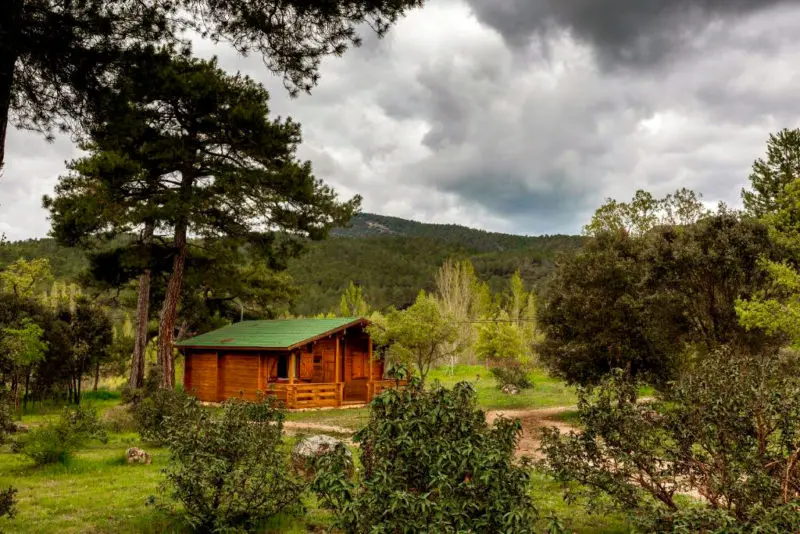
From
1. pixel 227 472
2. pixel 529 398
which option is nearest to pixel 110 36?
pixel 227 472

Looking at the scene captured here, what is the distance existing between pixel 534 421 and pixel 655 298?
609 centimetres

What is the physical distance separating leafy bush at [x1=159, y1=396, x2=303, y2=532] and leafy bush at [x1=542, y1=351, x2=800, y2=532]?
3.72 m

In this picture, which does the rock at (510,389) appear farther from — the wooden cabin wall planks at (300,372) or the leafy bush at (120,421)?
the leafy bush at (120,421)

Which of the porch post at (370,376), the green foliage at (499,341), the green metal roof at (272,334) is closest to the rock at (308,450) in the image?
the green metal roof at (272,334)

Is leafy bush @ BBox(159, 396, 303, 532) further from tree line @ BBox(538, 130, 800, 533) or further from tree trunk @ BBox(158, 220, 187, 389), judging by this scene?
tree trunk @ BBox(158, 220, 187, 389)

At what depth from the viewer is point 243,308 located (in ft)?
113

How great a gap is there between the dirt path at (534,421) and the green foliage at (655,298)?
1.82 meters

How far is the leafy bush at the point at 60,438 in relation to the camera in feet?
36.4

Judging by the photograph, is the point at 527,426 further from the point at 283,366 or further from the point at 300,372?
the point at 283,366

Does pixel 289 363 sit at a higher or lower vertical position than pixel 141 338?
lower

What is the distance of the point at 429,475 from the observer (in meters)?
4.97

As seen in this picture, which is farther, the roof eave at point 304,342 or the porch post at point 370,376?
the porch post at point 370,376

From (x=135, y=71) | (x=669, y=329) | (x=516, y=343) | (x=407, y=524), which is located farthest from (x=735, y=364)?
(x=516, y=343)

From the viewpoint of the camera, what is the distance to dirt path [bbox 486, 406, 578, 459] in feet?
49.9
